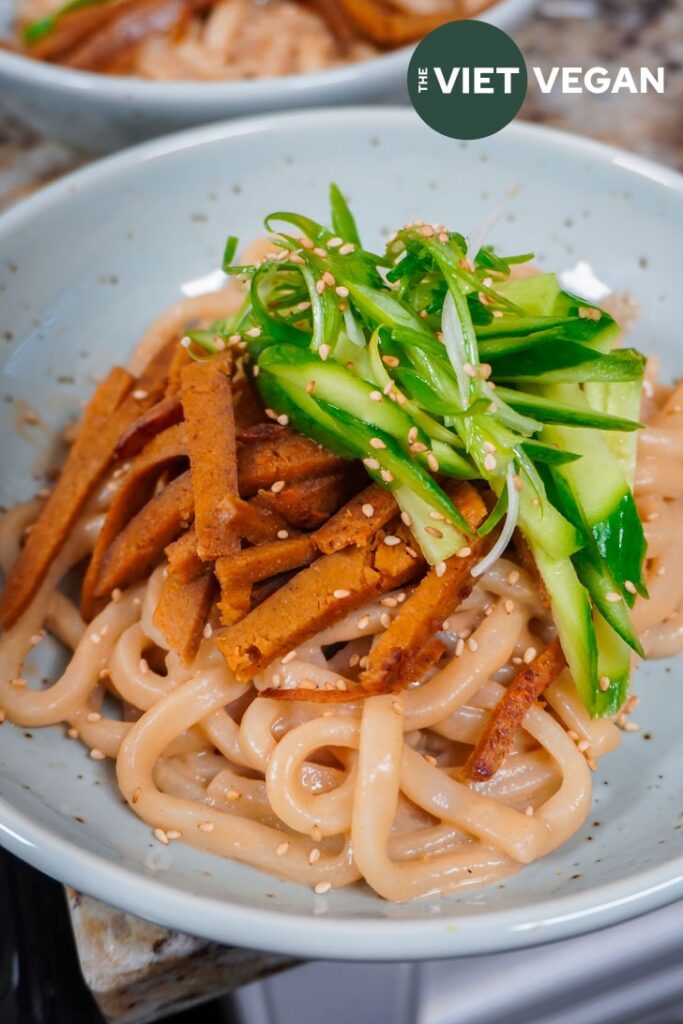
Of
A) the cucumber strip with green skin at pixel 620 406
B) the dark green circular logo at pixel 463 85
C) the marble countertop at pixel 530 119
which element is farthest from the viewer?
the dark green circular logo at pixel 463 85

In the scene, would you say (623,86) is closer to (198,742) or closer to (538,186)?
(538,186)

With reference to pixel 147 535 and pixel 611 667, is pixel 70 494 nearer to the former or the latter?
pixel 147 535

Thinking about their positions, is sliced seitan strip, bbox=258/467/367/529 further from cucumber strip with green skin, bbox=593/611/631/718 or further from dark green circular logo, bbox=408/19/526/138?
dark green circular logo, bbox=408/19/526/138

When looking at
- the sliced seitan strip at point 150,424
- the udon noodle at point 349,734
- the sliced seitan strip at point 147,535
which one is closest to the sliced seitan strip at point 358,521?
the udon noodle at point 349,734

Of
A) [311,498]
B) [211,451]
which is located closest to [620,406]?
[311,498]

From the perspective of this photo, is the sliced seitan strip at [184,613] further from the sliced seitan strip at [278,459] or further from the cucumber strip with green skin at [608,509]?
the cucumber strip with green skin at [608,509]
